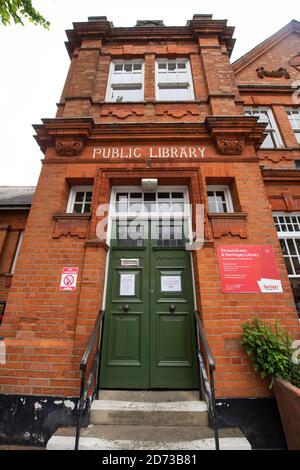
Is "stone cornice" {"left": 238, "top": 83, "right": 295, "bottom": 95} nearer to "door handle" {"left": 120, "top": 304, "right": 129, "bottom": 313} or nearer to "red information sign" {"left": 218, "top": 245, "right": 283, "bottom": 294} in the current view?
"red information sign" {"left": 218, "top": 245, "right": 283, "bottom": 294}

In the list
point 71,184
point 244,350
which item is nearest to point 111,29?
point 71,184

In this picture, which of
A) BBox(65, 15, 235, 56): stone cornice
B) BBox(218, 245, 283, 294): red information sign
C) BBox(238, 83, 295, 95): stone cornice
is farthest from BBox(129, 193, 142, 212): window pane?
BBox(238, 83, 295, 95): stone cornice

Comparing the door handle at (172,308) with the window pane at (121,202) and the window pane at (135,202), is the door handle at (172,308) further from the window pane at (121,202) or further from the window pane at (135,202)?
the window pane at (121,202)

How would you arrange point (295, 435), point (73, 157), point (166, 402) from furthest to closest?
point (73, 157), point (166, 402), point (295, 435)

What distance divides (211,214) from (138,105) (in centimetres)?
338

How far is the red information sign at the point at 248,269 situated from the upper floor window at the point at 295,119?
4997 millimetres

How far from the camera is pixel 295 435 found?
99.3 inches

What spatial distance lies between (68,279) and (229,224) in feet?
9.61

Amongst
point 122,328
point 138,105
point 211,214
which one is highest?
point 138,105

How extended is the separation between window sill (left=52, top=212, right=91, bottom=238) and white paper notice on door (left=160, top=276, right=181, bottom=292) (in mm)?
1636

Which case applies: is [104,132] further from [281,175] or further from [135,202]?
[281,175]

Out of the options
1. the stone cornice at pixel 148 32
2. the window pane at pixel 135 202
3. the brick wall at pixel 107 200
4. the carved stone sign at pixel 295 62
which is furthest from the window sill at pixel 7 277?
the carved stone sign at pixel 295 62

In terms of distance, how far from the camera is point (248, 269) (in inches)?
143

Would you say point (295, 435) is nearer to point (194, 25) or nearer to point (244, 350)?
point (244, 350)
